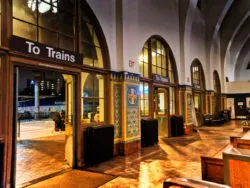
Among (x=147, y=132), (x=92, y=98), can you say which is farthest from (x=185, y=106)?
(x=92, y=98)

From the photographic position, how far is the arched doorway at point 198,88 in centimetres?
1093

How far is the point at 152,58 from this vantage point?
297 inches

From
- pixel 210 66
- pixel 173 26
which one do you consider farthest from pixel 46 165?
pixel 210 66

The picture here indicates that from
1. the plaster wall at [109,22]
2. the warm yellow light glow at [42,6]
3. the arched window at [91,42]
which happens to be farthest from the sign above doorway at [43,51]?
the plaster wall at [109,22]

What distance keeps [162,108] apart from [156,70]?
5.29 ft

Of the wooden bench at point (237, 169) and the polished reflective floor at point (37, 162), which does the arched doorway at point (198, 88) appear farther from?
the wooden bench at point (237, 169)

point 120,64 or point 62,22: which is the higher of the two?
point 62,22

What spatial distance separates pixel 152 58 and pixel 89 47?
10.1 feet

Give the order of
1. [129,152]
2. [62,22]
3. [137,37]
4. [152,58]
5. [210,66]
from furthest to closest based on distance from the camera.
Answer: [210,66]
[152,58]
[137,37]
[129,152]
[62,22]

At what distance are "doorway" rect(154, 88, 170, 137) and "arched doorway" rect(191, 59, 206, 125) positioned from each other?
10.1 ft

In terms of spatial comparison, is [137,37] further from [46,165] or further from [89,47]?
[46,165]

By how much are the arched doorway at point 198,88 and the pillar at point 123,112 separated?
609 cm

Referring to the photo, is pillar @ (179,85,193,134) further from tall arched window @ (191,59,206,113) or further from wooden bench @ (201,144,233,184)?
wooden bench @ (201,144,233,184)

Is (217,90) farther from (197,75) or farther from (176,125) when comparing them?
(176,125)
